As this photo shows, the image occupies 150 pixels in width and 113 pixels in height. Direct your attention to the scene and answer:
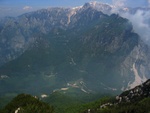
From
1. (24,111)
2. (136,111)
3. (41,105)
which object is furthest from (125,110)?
(24,111)

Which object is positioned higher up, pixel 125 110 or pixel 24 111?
pixel 125 110

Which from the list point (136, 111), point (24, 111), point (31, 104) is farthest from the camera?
point (136, 111)

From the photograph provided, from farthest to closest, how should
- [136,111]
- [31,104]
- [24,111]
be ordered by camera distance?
[136,111], [31,104], [24,111]

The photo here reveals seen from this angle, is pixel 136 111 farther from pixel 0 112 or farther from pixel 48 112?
pixel 0 112

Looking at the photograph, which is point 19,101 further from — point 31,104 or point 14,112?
point 14,112

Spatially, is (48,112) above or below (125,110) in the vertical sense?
below

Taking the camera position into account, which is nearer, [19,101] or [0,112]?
[0,112]

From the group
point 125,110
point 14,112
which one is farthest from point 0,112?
point 125,110

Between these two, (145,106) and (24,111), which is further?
(145,106)

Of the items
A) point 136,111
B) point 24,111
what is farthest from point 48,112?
point 136,111
